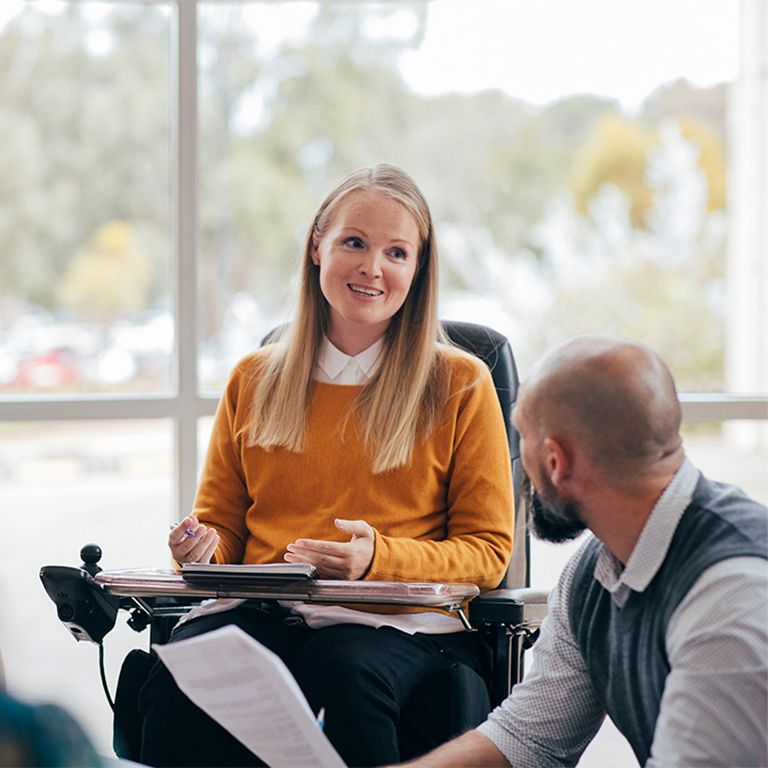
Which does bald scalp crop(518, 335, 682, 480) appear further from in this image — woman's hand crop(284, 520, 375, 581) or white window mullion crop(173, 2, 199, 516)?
white window mullion crop(173, 2, 199, 516)

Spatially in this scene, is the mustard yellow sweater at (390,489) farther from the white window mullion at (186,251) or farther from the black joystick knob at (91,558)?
the white window mullion at (186,251)

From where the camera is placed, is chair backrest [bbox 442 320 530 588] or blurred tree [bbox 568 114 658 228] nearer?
chair backrest [bbox 442 320 530 588]

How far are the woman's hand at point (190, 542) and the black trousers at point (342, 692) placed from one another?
12cm

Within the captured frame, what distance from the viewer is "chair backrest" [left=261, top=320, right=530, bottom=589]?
1864 millimetres

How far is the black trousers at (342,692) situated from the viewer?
55.1 inches

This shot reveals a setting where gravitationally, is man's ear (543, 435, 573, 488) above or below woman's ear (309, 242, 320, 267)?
below

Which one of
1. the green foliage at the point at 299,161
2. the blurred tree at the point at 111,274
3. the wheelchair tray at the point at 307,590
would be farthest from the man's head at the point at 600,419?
the blurred tree at the point at 111,274

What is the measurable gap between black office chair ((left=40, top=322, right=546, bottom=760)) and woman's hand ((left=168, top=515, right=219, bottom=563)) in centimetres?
10

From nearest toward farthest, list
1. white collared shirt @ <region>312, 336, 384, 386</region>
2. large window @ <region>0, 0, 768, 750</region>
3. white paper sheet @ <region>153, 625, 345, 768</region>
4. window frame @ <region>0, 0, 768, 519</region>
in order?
→ white paper sheet @ <region>153, 625, 345, 768</region>, white collared shirt @ <region>312, 336, 384, 386</region>, window frame @ <region>0, 0, 768, 519</region>, large window @ <region>0, 0, 768, 750</region>

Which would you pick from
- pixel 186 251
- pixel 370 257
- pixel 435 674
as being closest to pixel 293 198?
pixel 186 251

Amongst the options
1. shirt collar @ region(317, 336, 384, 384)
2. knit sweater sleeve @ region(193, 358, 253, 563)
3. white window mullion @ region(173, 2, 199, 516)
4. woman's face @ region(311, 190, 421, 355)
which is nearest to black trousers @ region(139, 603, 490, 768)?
knit sweater sleeve @ region(193, 358, 253, 563)

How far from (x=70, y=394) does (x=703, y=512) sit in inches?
81.5

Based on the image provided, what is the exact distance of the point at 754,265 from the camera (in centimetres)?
317

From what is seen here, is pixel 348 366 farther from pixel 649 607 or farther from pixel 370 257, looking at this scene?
Answer: pixel 649 607
